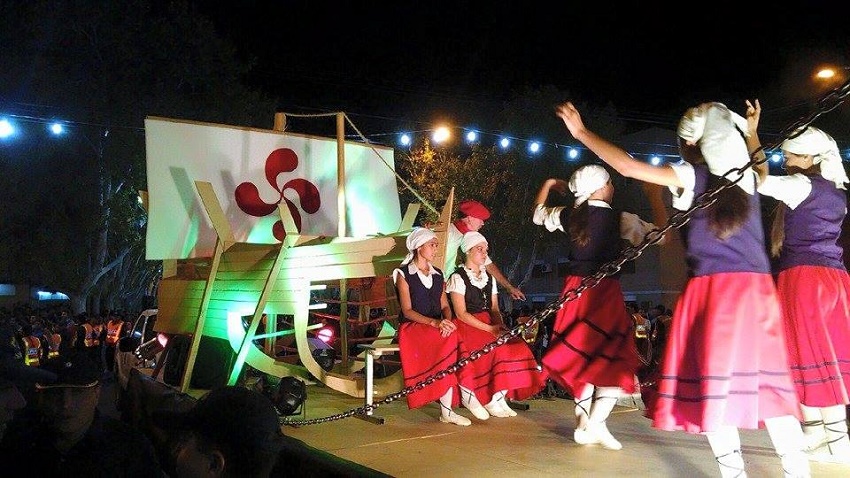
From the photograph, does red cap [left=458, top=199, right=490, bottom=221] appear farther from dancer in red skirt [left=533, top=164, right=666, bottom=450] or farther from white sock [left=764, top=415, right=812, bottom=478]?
white sock [left=764, top=415, right=812, bottom=478]

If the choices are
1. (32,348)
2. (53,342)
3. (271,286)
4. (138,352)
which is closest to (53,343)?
(53,342)

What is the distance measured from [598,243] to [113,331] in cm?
1216

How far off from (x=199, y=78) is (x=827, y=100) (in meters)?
22.2

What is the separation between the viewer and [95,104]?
20391mm

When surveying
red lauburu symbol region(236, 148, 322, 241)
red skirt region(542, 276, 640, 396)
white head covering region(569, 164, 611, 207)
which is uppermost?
red lauburu symbol region(236, 148, 322, 241)

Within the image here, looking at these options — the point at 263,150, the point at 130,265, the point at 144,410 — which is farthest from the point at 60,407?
the point at 130,265

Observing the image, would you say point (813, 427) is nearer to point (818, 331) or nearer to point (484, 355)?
point (818, 331)

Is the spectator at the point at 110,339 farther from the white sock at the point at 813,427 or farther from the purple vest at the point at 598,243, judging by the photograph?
the white sock at the point at 813,427

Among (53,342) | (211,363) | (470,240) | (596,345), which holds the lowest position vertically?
(53,342)

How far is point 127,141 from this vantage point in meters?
21.9

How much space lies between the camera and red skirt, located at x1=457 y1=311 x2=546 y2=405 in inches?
199

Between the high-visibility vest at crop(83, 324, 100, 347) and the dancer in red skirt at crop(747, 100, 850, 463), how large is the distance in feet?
42.6

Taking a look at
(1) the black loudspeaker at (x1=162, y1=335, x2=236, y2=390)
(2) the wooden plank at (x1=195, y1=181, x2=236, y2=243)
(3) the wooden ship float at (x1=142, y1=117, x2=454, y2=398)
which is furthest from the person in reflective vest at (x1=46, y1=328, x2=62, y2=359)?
(2) the wooden plank at (x1=195, y1=181, x2=236, y2=243)

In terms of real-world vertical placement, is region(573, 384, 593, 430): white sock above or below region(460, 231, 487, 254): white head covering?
below
